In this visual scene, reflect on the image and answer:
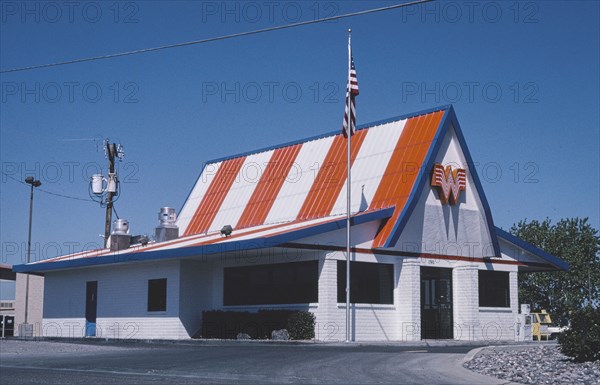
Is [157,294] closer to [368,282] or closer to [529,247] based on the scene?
[368,282]

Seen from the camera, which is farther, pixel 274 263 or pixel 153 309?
pixel 153 309

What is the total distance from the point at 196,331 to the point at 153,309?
84.9 inches

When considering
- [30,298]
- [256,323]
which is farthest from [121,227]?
[30,298]

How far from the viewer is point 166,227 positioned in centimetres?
3725

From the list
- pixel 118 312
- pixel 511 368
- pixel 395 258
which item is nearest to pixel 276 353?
pixel 511 368

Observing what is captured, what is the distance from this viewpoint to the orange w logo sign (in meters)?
31.1

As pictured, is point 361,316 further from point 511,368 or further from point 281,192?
point 511,368

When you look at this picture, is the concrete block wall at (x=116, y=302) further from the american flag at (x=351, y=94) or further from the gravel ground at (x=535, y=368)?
the gravel ground at (x=535, y=368)

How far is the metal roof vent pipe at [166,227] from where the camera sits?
122 feet

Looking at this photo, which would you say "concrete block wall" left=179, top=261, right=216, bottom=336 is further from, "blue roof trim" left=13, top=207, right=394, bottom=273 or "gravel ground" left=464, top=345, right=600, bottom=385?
"gravel ground" left=464, top=345, right=600, bottom=385

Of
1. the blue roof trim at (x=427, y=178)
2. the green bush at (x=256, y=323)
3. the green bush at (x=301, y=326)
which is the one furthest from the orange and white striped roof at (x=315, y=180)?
the green bush at (x=256, y=323)

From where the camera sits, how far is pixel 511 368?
50.5ft

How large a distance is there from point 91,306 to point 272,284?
1017 cm

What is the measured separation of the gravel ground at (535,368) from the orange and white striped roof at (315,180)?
1089 centimetres
